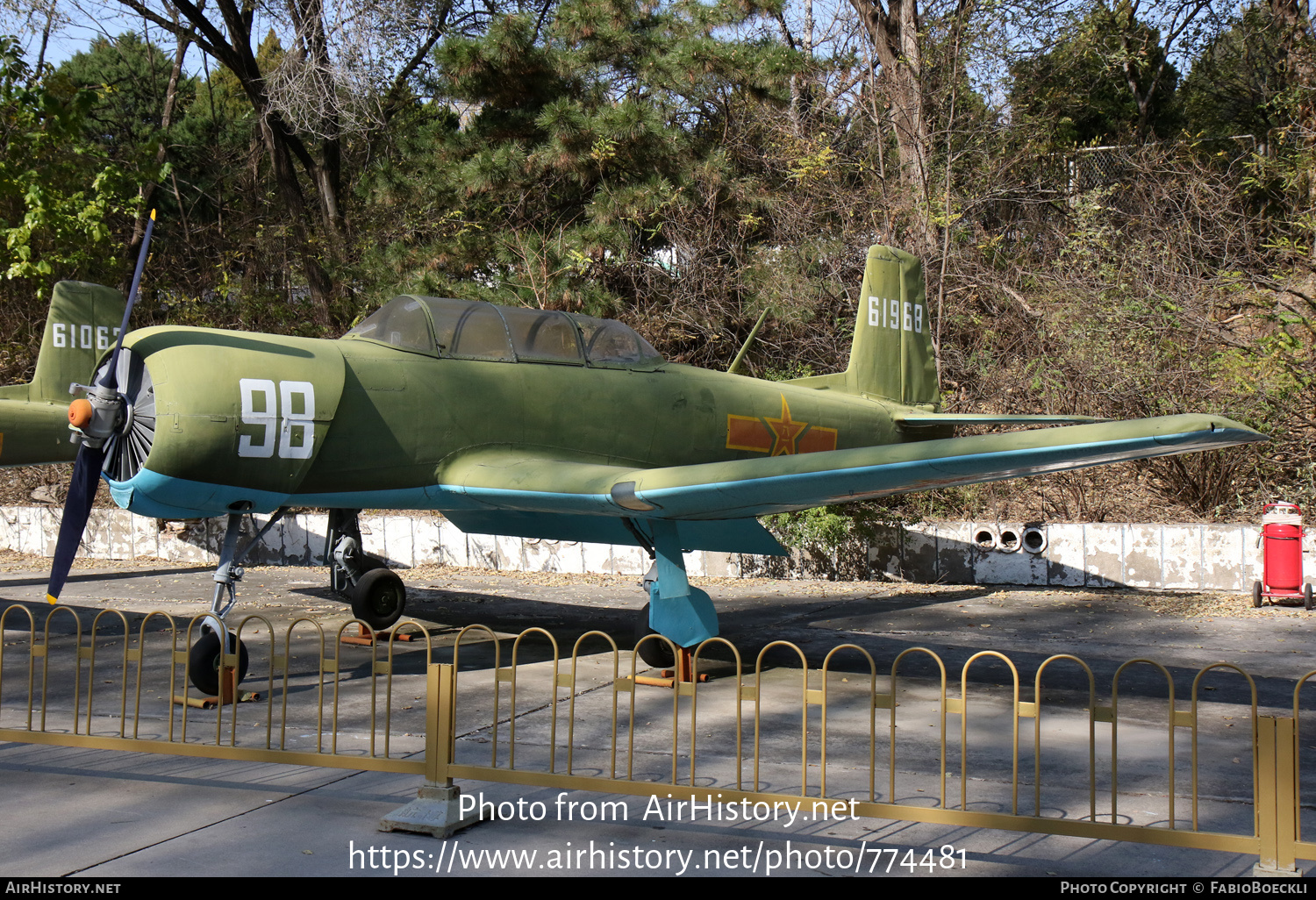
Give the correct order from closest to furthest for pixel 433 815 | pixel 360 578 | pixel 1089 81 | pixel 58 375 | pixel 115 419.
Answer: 1. pixel 433 815
2. pixel 115 419
3. pixel 360 578
4. pixel 58 375
5. pixel 1089 81

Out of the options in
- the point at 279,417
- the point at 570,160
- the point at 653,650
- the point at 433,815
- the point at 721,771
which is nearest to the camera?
the point at 433,815

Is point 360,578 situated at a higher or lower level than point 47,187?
lower

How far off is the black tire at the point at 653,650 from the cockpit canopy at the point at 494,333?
2.15 m

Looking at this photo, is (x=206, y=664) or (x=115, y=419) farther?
(x=115, y=419)

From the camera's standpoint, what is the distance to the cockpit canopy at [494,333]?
755cm

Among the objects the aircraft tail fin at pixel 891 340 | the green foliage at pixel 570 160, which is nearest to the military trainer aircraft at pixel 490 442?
the aircraft tail fin at pixel 891 340

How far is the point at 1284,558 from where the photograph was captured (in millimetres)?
9641

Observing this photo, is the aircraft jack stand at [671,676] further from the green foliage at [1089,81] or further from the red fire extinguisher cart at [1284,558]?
the green foliage at [1089,81]

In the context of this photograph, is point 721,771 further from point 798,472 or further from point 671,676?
point 671,676

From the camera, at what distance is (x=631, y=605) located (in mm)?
10516

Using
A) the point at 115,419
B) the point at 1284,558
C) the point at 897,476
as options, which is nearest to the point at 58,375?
the point at 115,419

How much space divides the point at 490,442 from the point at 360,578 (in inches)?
88.5

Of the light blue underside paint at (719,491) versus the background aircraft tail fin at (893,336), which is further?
the background aircraft tail fin at (893,336)
